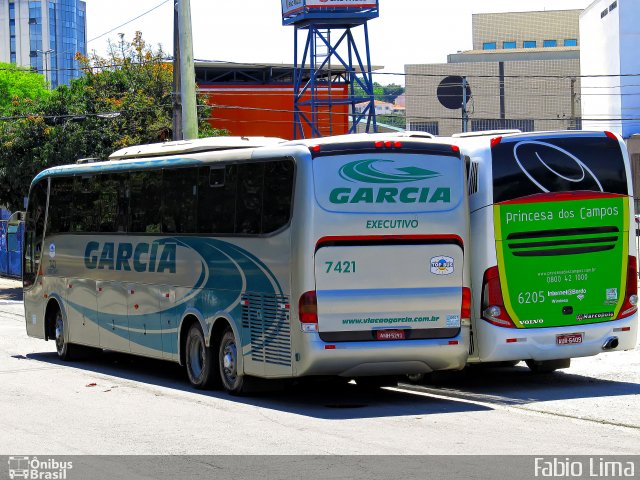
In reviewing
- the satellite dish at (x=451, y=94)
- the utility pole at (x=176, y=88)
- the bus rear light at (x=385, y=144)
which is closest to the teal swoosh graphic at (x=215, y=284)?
the bus rear light at (x=385, y=144)

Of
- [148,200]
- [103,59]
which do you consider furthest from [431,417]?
[103,59]

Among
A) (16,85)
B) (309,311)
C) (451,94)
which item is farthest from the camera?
(16,85)

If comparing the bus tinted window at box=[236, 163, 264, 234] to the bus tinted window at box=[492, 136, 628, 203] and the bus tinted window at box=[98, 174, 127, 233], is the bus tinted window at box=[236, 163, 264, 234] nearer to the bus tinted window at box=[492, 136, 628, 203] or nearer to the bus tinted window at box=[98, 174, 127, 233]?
the bus tinted window at box=[492, 136, 628, 203]

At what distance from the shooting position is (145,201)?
17984 millimetres

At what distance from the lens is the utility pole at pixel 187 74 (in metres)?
27.5

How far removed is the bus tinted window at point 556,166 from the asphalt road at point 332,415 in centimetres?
255

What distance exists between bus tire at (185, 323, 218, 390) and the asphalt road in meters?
0.23

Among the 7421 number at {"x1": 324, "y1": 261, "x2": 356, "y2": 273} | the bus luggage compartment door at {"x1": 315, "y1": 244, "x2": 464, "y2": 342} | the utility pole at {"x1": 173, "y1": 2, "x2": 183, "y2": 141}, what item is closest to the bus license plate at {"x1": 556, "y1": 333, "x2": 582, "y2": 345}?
the bus luggage compartment door at {"x1": 315, "y1": 244, "x2": 464, "y2": 342}

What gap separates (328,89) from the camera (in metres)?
56.1

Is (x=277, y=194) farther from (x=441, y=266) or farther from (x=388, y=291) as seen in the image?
(x=441, y=266)

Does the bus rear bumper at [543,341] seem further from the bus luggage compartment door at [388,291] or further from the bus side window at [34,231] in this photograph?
the bus side window at [34,231]

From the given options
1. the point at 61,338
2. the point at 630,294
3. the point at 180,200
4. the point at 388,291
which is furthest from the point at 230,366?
the point at 61,338

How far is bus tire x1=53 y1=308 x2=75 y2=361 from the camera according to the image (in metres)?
20.8

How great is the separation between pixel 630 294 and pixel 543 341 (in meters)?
1.48
